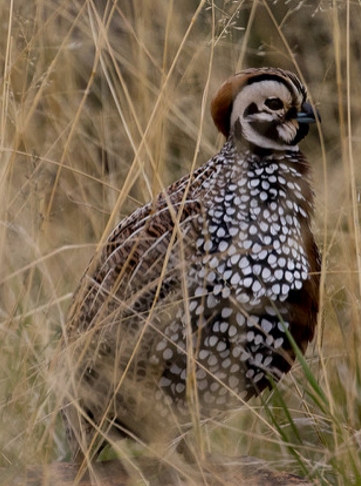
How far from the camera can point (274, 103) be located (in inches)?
160

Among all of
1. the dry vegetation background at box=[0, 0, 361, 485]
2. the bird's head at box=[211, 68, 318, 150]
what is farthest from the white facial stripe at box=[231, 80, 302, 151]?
the dry vegetation background at box=[0, 0, 361, 485]

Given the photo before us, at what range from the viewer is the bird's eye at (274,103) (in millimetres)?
4043

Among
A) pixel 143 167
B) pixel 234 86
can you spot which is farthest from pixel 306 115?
pixel 143 167

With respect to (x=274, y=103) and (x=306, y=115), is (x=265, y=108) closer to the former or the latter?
(x=274, y=103)

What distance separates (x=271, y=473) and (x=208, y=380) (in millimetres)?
384

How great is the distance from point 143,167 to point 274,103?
553 millimetres

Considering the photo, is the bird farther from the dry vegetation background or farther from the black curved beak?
the dry vegetation background

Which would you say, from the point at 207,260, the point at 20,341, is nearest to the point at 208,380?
the point at 207,260

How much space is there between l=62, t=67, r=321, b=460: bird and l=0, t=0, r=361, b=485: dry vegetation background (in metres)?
0.12

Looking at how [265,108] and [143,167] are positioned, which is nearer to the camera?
[265,108]

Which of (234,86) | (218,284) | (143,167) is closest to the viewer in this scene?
(218,284)

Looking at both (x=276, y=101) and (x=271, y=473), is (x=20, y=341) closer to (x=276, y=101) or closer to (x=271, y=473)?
(x=271, y=473)

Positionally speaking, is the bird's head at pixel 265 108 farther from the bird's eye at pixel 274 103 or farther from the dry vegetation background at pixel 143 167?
the dry vegetation background at pixel 143 167

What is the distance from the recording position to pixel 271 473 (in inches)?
153
